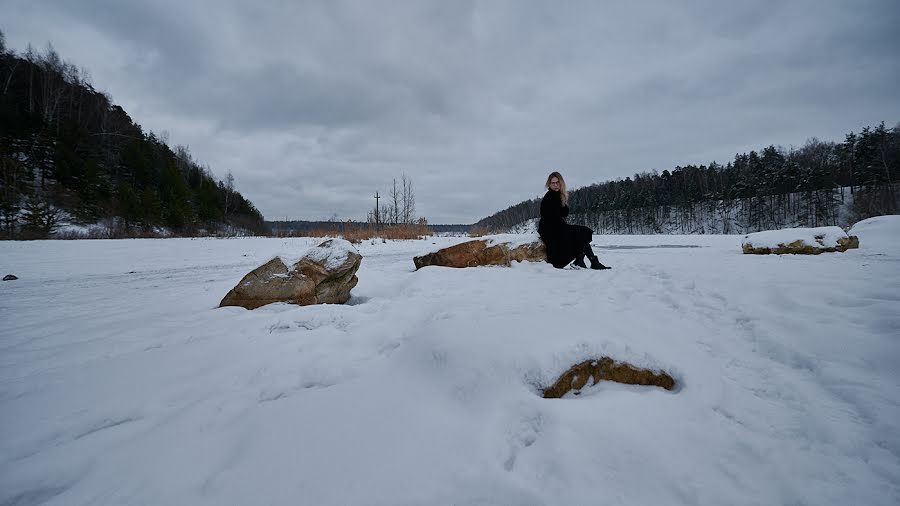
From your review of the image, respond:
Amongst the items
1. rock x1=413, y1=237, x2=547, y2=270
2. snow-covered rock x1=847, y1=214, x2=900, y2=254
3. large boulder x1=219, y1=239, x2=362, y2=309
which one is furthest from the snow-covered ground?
snow-covered rock x1=847, y1=214, x2=900, y2=254

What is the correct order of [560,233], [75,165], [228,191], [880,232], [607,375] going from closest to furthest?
1. [607,375]
2. [560,233]
3. [880,232]
4. [75,165]
5. [228,191]

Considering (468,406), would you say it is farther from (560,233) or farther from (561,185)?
(561,185)

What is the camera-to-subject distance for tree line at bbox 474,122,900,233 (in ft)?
120

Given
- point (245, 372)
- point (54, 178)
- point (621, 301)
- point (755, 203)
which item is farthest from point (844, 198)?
point (54, 178)

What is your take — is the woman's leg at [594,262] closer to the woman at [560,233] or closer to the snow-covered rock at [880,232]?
the woman at [560,233]

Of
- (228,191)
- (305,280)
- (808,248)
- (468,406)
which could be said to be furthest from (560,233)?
(228,191)

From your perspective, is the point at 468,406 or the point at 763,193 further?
the point at 763,193

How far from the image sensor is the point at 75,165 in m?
22.2

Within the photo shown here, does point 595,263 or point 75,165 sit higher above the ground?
point 75,165

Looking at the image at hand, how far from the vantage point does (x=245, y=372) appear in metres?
1.99

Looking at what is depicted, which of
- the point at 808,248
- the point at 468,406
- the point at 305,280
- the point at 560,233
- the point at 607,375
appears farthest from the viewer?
the point at 808,248

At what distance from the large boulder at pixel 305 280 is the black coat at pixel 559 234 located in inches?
140

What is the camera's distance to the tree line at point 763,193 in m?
36.4

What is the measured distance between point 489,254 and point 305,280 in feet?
11.8
